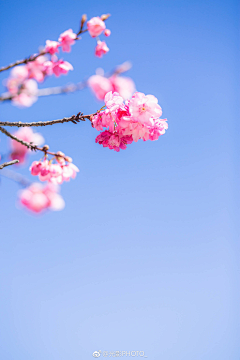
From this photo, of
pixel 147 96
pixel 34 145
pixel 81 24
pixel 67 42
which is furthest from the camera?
pixel 67 42

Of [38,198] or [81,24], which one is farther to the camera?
[81,24]

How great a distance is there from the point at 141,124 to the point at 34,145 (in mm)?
1073

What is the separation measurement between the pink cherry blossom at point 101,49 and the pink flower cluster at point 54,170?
2.63 meters

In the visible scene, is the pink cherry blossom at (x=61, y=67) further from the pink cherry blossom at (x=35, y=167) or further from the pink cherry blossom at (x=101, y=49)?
the pink cherry blossom at (x=35, y=167)

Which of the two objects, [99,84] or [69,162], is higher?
[99,84]

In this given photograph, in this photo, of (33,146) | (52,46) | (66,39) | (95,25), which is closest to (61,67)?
(52,46)

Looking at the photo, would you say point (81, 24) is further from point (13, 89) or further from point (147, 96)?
point (13, 89)

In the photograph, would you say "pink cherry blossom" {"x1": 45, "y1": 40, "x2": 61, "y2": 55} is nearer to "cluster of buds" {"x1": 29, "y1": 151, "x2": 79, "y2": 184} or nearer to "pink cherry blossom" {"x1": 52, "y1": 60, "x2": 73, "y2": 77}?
"pink cherry blossom" {"x1": 52, "y1": 60, "x2": 73, "y2": 77}

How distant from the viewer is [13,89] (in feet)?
13.2

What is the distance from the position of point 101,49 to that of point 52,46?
1.24 metres

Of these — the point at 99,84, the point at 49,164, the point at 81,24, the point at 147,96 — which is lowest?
the point at 49,164

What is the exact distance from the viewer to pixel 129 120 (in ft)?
7.24

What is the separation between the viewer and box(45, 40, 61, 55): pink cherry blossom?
10.2 feet

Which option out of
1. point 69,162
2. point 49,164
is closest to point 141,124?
point 69,162
